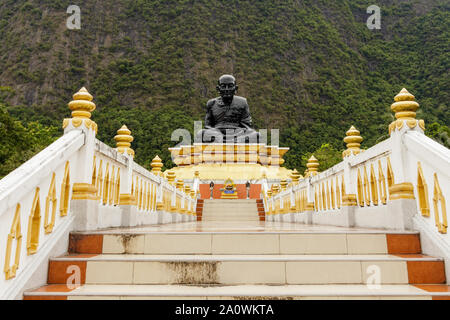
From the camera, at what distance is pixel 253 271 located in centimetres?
252

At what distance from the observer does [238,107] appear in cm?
1694

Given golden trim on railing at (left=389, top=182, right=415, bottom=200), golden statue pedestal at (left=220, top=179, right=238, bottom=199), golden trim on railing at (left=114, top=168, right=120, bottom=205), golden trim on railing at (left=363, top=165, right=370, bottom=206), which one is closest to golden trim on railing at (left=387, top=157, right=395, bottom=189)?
golden trim on railing at (left=389, top=182, right=415, bottom=200)

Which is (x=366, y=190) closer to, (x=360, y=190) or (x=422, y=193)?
(x=360, y=190)

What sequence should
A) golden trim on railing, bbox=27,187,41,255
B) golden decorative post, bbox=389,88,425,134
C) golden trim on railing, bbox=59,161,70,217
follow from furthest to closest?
golden decorative post, bbox=389,88,425,134, golden trim on railing, bbox=59,161,70,217, golden trim on railing, bbox=27,187,41,255

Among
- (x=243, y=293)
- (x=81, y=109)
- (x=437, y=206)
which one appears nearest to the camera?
(x=243, y=293)

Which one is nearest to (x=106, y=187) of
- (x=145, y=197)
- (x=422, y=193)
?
(x=145, y=197)

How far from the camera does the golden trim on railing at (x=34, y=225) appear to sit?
236cm

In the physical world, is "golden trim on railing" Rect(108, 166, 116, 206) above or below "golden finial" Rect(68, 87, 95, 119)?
below

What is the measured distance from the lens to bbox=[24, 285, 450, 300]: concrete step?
212 centimetres

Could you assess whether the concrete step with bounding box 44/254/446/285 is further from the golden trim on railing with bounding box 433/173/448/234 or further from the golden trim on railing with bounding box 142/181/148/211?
the golden trim on railing with bounding box 142/181/148/211

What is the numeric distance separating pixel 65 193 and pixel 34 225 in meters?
0.62

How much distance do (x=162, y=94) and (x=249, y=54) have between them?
16.9 meters

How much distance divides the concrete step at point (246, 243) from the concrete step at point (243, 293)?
607mm

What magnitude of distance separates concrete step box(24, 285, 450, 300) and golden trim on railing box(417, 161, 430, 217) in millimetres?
809
